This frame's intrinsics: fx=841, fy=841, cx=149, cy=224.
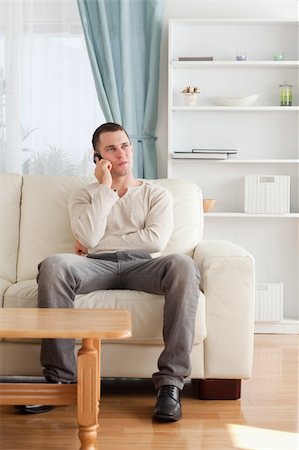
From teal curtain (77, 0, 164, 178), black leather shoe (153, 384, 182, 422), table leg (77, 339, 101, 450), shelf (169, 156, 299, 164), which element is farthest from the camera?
teal curtain (77, 0, 164, 178)

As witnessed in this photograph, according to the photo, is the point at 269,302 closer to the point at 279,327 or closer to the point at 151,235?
the point at 279,327

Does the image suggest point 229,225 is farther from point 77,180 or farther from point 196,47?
point 77,180

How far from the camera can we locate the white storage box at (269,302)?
16.7ft

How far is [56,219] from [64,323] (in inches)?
57.6

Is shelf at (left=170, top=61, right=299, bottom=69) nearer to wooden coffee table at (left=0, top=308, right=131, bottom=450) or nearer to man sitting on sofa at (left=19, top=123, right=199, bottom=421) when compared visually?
man sitting on sofa at (left=19, top=123, right=199, bottom=421)

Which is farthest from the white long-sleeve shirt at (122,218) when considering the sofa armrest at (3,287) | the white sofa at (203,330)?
the sofa armrest at (3,287)

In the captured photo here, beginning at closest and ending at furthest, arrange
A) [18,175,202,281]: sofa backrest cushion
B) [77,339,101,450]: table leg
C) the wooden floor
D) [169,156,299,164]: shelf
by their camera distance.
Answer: [77,339,101,450]: table leg, the wooden floor, [18,175,202,281]: sofa backrest cushion, [169,156,299,164]: shelf

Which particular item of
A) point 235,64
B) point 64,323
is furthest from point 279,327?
point 64,323

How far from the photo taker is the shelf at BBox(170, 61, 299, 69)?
5098mm

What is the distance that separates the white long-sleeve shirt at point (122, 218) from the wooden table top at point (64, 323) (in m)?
0.80

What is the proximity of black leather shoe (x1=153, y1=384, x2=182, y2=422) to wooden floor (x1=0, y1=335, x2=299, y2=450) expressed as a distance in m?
0.03

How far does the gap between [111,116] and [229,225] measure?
1006 mm

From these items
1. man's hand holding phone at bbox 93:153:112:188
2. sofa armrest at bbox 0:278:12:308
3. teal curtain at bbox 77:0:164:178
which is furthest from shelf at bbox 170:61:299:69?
sofa armrest at bbox 0:278:12:308

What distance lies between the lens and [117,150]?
3775 millimetres
